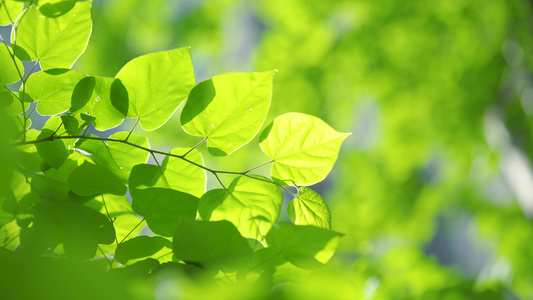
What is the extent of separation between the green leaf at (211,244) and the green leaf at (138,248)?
41mm

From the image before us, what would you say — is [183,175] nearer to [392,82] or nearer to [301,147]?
[301,147]

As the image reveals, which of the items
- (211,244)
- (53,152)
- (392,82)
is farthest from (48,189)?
(392,82)

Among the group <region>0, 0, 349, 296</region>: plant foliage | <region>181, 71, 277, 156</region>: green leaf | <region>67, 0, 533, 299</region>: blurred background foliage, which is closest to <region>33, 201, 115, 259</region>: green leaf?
<region>0, 0, 349, 296</region>: plant foliage

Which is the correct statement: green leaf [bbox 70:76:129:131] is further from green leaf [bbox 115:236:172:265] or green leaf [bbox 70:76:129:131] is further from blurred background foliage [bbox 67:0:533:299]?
blurred background foliage [bbox 67:0:533:299]

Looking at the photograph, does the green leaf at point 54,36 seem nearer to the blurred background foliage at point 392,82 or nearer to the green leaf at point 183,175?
the green leaf at point 183,175

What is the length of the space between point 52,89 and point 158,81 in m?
0.09

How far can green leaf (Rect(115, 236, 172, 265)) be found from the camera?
0.94 ft

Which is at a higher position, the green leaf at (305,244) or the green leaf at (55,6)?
the green leaf at (55,6)

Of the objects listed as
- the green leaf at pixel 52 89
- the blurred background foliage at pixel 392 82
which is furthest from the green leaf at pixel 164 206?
the blurred background foliage at pixel 392 82

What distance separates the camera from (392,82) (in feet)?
11.7

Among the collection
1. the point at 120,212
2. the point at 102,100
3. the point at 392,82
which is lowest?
the point at 392,82

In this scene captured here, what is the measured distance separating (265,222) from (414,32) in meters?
3.49

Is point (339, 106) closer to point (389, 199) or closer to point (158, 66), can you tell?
point (389, 199)

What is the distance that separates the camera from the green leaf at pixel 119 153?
328mm
